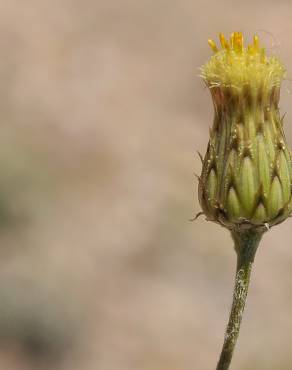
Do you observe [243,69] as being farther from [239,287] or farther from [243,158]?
[239,287]

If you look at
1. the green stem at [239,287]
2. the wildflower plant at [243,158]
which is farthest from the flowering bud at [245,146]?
the green stem at [239,287]

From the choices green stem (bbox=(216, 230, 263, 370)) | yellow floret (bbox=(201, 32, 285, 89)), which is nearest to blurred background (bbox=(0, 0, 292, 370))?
yellow floret (bbox=(201, 32, 285, 89))

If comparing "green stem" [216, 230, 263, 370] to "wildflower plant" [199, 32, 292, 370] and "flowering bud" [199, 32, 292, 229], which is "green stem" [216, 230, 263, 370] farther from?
"flowering bud" [199, 32, 292, 229]

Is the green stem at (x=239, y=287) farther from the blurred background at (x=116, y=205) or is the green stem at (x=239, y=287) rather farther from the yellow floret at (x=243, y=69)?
the blurred background at (x=116, y=205)

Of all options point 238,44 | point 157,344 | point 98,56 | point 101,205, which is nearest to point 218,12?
point 98,56

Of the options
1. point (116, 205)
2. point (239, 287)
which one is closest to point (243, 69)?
point (239, 287)
